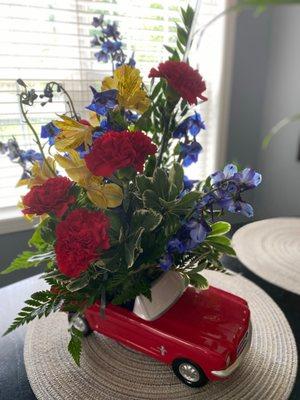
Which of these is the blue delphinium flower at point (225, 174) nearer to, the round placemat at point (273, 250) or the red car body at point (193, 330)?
the red car body at point (193, 330)

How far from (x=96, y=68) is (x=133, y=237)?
1.09 meters

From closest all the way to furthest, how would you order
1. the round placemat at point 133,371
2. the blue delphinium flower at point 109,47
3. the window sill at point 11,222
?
the round placemat at point 133,371 < the blue delphinium flower at point 109,47 < the window sill at point 11,222

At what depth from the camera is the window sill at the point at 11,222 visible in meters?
1.31

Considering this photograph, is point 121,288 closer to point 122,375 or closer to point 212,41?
point 122,375

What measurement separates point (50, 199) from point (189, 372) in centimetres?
37

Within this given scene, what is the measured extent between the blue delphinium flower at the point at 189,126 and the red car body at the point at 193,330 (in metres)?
0.31

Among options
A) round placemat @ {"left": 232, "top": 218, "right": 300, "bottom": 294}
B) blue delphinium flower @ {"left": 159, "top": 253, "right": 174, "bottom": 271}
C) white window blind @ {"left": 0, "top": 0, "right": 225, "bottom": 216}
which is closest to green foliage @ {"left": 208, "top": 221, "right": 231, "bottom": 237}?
blue delphinium flower @ {"left": 159, "top": 253, "right": 174, "bottom": 271}

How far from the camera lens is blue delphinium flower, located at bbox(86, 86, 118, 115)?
49cm

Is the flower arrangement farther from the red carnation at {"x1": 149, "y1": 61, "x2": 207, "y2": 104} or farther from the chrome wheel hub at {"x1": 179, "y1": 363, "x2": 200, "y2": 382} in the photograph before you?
the chrome wheel hub at {"x1": 179, "y1": 363, "x2": 200, "y2": 382}

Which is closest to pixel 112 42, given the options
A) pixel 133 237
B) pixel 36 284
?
pixel 133 237

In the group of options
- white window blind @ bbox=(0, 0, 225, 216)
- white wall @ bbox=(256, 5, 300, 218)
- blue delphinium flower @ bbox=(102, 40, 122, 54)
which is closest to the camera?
blue delphinium flower @ bbox=(102, 40, 122, 54)

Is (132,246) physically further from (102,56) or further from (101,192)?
(102,56)

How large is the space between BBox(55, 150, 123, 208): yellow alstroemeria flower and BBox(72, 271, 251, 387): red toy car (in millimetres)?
203

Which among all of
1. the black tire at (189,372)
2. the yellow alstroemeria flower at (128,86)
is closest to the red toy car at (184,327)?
the black tire at (189,372)
